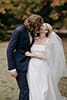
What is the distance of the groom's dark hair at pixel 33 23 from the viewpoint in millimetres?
6676

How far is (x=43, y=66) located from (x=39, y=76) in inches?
6.8

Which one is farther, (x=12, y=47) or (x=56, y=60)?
(x=56, y=60)

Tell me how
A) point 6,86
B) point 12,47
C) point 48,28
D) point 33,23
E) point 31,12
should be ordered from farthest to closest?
point 31,12 → point 6,86 → point 48,28 → point 12,47 → point 33,23

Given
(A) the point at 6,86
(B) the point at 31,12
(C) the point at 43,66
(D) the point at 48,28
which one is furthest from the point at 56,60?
(B) the point at 31,12

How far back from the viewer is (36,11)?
18.3 meters

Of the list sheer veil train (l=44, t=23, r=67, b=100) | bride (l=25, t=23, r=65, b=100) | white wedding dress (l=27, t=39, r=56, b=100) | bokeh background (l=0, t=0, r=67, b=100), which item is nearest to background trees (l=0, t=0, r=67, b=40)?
bokeh background (l=0, t=0, r=67, b=100)

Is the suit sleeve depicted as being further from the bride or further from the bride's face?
the bride's face

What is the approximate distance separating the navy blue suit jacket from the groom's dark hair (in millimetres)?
139

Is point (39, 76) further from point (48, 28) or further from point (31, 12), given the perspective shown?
point (31, 12)

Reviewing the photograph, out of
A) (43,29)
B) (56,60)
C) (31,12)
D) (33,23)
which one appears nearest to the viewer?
(33,23)

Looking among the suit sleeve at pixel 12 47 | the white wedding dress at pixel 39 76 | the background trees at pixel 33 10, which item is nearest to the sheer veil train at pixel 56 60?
the white wedding dress at pixel 39 76

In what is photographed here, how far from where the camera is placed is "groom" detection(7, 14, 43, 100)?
673 centimetres

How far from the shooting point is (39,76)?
7168mm

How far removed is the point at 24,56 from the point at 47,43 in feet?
1.50
